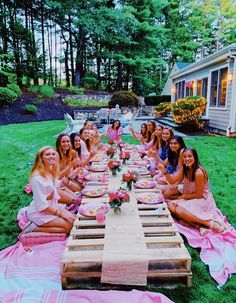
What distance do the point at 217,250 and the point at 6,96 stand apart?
633 inches

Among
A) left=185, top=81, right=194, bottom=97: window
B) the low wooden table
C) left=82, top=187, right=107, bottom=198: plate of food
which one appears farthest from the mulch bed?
the low wooden table

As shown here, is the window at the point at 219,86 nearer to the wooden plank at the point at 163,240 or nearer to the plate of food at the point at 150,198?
the plate of food at the point at 150,198

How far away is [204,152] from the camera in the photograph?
7.50 meters

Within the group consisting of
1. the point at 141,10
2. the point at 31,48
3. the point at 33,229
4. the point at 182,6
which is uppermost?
the point at 182,6

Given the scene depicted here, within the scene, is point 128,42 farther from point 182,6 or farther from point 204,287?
point 204,287

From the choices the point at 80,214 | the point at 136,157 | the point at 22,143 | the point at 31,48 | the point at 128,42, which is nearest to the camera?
the point at 80,214

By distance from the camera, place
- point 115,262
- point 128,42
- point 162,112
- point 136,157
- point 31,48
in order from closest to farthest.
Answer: point 115,262, point 136,157, point 162,112, point 31,48, point 128,42

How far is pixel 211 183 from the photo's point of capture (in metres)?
5.00

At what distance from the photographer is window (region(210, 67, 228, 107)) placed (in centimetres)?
1083

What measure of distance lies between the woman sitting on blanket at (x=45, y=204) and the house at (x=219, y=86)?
8.54 meters

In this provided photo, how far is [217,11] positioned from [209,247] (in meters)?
30.9

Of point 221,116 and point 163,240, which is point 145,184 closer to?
point 163,240

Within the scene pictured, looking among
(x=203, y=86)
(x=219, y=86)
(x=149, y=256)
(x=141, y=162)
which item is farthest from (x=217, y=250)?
(x=203, y=86)

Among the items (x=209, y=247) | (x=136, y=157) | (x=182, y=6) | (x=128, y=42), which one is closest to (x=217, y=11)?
(x=182, y=6)
